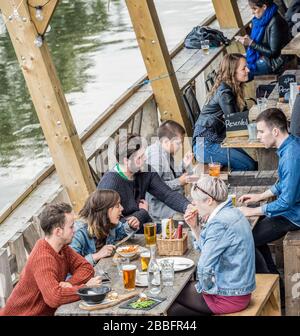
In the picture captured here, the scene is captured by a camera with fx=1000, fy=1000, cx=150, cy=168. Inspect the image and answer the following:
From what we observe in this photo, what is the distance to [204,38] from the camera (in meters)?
10.9

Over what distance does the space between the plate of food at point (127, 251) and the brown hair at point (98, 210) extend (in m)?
0.18

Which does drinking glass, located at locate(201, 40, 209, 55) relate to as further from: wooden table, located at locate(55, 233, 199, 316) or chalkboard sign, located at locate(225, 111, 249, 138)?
wooden table, located at locate(55, 233, 199, 316)

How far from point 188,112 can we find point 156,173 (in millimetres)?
2694

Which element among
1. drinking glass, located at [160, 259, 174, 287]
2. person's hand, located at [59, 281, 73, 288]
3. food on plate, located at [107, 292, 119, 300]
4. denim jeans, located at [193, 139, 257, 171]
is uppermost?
person's hand, located at [59, 281, 73, 288]

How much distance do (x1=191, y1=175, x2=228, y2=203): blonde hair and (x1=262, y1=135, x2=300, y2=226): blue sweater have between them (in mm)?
890

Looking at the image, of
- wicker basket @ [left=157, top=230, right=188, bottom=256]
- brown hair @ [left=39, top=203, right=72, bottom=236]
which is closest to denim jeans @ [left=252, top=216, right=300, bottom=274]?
wicker basket @ [left=157, top=230, right=188, bottom=256]

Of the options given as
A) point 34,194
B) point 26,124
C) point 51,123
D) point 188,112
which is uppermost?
point 51,123

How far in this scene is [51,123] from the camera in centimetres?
716

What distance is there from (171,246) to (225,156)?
7.79ft

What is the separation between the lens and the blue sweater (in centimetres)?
611

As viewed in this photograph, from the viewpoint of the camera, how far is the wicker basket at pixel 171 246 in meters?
5.75

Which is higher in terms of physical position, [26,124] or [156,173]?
[156,173]
